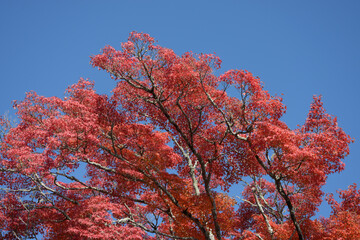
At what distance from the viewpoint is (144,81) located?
13.8 m

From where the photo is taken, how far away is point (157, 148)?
1498 centimetres

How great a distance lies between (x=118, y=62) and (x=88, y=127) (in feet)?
9.04

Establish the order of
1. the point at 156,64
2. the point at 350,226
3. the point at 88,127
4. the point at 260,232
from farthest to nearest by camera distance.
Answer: the point at 260,232, the point at 350,226, the point at 156,64, the point at 88,127

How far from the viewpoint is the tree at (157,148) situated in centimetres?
1255

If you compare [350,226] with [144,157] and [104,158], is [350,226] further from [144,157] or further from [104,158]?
[104,158]

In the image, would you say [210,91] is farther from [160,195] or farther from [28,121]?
[28,121]

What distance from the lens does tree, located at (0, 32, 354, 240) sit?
41.2 ft

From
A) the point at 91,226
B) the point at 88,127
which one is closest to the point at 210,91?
the point at 88,127

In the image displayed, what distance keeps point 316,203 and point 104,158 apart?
10051 millimetres

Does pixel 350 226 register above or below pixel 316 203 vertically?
below

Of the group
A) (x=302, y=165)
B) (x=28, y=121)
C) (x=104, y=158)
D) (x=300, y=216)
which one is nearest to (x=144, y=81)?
(x=104, y=158)

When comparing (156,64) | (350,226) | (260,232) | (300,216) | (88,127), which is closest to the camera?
(88,127)

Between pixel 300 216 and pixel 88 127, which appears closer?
pixel 88 127

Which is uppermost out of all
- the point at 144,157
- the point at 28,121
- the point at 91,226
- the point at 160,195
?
the point at 28,121
